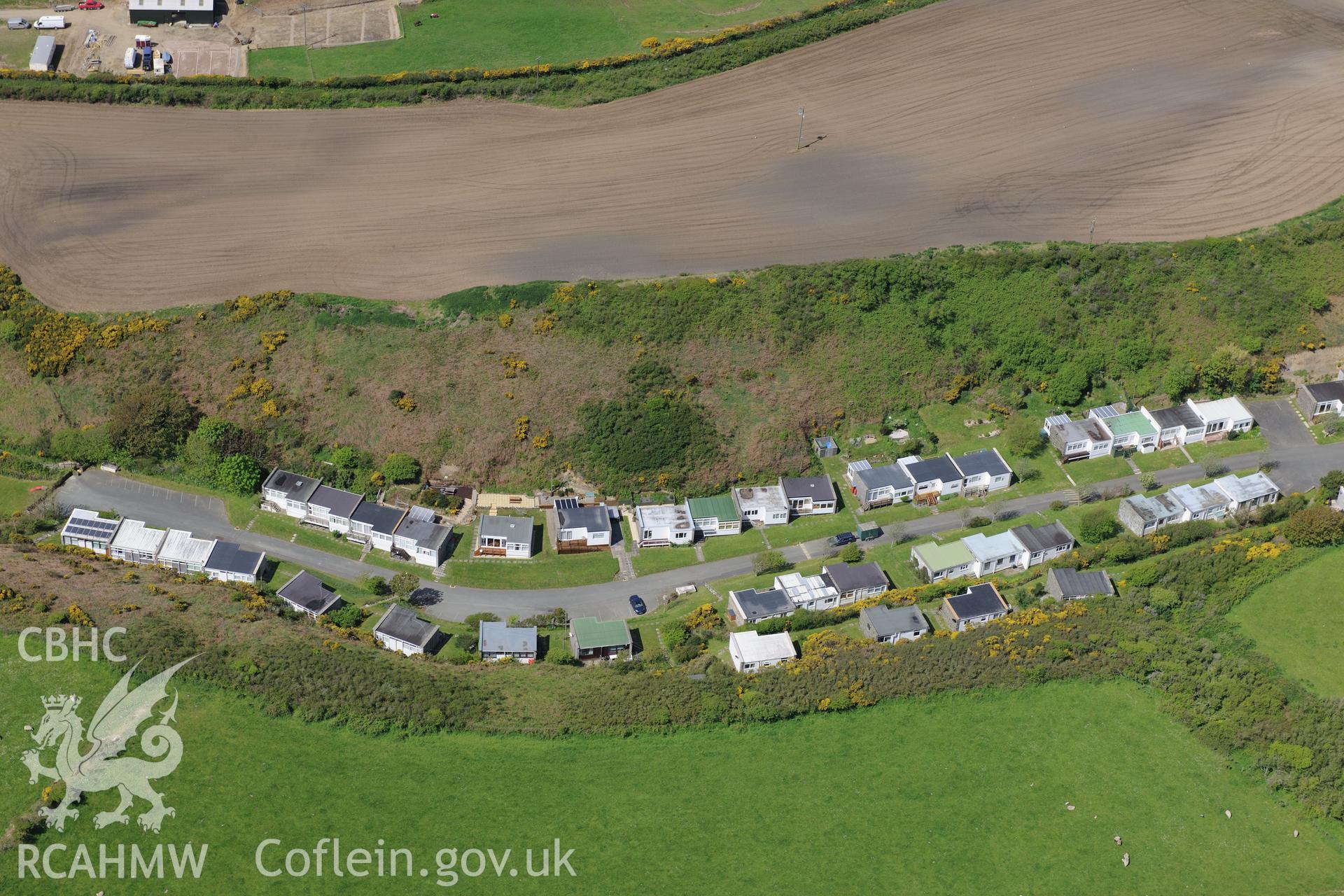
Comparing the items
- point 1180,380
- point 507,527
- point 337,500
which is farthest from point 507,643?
point 1180,380

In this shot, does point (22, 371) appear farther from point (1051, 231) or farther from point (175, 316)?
point (1051, 231)

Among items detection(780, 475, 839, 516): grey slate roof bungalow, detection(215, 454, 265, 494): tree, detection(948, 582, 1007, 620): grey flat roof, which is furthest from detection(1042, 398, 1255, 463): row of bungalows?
detection(215, 454, 265, 494): tree

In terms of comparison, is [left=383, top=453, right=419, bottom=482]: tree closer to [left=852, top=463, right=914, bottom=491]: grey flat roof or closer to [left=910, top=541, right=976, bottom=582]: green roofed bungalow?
[left=852, top=463, right=914, bottom=491]: grey flat roof

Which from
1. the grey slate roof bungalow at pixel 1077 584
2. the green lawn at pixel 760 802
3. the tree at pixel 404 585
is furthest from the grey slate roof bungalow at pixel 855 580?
the tree at pixel 404 585

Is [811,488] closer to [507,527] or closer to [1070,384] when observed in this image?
[507,527]

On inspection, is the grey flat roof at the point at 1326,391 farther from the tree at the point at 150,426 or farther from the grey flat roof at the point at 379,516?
the tree at the point at 150,426

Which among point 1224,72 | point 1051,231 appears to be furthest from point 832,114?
point 1224,72
